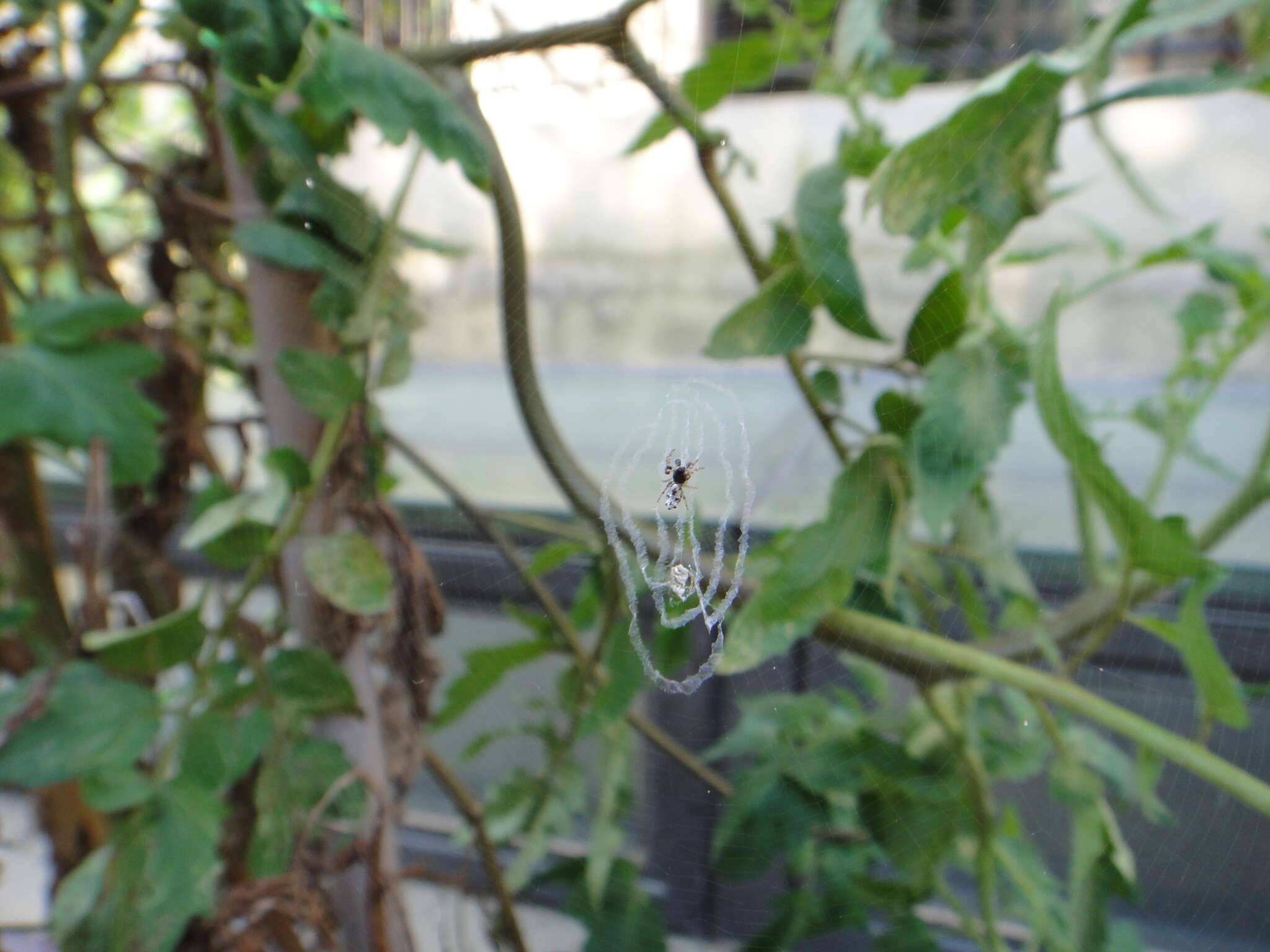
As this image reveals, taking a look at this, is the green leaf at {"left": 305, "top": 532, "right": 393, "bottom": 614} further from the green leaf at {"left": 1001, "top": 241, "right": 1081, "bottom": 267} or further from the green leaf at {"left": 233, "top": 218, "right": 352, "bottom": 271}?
the green leaf at {"left": 1001, "top": 241, "right": 1081, "bottom": 267}

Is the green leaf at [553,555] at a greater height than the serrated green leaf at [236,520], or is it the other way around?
the serrated green leaf at [236,520]

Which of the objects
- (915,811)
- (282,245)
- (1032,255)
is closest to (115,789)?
(282,245)

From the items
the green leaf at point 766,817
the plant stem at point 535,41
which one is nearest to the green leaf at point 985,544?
the green leaf at point 766,817

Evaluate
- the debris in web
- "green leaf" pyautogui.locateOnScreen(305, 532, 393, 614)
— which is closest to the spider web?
the debris in web

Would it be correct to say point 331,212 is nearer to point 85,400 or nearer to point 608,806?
point 85,400

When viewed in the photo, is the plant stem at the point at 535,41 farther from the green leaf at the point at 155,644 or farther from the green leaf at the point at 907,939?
the green leaf at the point at 907,939

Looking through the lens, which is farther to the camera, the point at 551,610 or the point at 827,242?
the point at 551,610

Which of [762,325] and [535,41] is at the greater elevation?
[535,41]
